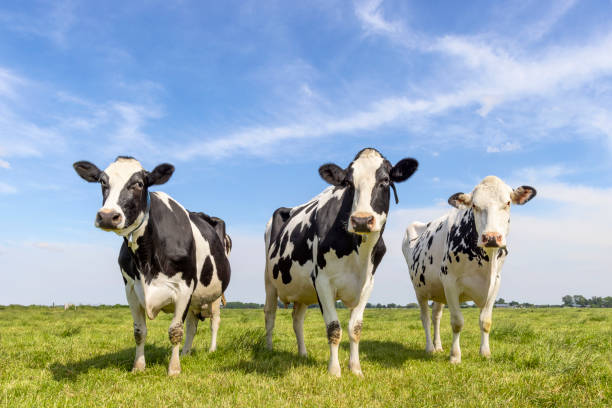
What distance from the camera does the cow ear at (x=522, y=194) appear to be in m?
6.77

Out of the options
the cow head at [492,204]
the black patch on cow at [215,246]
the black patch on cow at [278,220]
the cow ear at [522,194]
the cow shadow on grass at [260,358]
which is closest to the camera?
the cow shadow on grass at [260,358]

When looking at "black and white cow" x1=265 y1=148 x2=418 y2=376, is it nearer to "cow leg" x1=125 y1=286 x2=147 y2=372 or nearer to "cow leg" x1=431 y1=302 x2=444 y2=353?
"cow leg" x1=125 y1=286 x2=147 y2=372

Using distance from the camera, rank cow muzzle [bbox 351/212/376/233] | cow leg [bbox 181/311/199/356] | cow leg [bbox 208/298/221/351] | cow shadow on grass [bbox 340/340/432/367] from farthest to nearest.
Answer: cow leg [bbox 208/298/221/351], cow leg [bbox 181/311/199/356], cow shadow on grass [bbox 340/340/432/367], cow muzzle [bbox 351/212/376/233]

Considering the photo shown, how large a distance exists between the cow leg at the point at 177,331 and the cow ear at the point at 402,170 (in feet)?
10.4

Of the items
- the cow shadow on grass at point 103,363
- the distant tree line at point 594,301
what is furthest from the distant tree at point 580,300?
the cow shadow on grass at point 103,363

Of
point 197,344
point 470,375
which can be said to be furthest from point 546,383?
point 197,344

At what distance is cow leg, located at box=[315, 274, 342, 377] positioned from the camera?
5.58 meters

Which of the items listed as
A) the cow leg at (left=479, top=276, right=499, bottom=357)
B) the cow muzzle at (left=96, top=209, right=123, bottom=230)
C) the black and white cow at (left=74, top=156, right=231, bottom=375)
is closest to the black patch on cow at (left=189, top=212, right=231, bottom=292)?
the black and white cow at (left=74, top=156, right=231, bottom=375)

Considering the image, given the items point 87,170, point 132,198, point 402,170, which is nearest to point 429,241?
point 402,170

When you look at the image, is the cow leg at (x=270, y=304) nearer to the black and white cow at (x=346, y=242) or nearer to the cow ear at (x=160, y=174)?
the black and white cow at (x=346, y=242)

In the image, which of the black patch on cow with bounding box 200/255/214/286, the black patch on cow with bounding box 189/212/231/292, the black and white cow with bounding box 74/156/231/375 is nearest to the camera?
the black and white cow with bounding box 74/156/231/375

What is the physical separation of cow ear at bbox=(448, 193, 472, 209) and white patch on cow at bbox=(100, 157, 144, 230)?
4519 millimetres

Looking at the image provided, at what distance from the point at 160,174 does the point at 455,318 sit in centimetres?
480

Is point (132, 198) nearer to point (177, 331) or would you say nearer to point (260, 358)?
point (177, 331)
